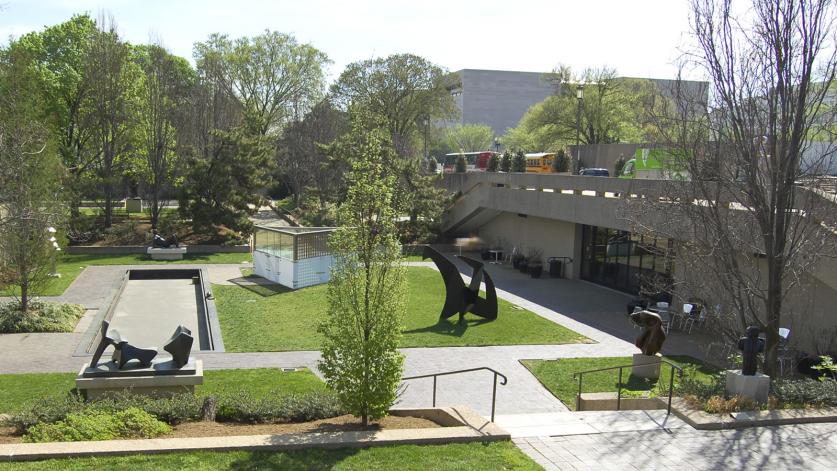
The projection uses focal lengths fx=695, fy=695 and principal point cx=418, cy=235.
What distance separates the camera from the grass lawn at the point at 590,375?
14.8 metres

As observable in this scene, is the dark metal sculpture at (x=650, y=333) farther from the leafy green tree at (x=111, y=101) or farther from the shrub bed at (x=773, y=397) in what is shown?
the leafy green tree at (x=111, y=101)

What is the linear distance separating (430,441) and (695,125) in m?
8.75

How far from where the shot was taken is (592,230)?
28734 mm

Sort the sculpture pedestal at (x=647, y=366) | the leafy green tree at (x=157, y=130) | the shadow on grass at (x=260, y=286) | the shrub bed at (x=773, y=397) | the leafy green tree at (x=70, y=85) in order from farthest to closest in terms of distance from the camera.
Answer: the leafy green tree at (x=157, y=130) < the leafy green tree at (x=70, y=85) < the shadow on grass at (x=260, y=286) < the sculpture pedestal at (x=647, y=366) < the shrub bed at (x=773, y=397)

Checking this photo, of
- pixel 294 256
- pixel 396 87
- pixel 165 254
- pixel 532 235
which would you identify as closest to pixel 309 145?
pixel 396 87

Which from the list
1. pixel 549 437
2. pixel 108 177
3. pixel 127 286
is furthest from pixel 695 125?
pixel 108 177

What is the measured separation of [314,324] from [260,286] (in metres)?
8.64

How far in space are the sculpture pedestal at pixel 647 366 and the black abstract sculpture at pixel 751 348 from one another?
3.97 metres

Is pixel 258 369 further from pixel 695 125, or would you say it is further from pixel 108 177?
pixel 108 177

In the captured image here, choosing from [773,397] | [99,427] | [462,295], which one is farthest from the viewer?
[462,295]

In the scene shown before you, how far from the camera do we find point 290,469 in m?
8.16

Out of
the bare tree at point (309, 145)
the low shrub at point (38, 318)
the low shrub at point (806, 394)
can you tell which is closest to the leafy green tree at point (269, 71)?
the bare tree at point (309, 145)

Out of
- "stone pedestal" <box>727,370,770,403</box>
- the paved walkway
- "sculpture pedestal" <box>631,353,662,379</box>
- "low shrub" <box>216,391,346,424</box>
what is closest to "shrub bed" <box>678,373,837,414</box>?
"stone pedestal" <box>727,370,770,403</box>

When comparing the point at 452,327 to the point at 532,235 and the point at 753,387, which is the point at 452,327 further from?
the point at 532,235
